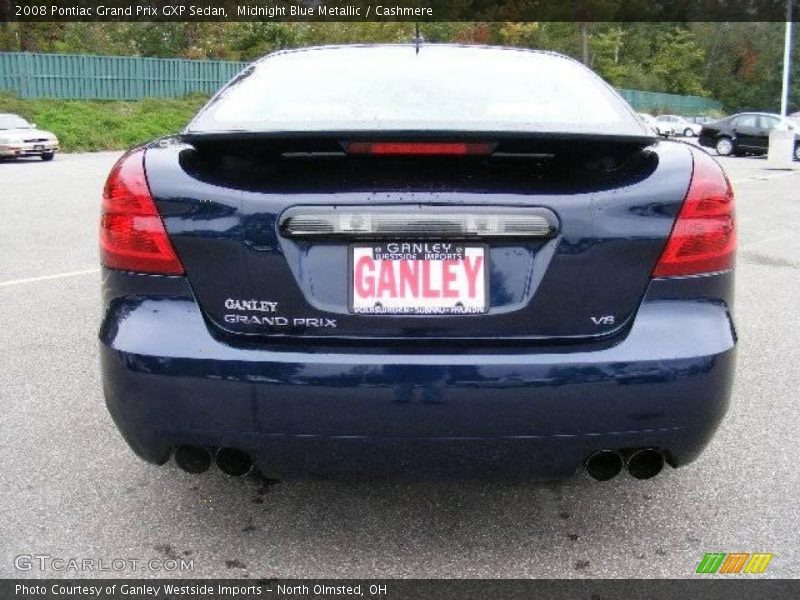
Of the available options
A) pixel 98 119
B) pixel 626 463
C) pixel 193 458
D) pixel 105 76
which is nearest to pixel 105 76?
pixel 105 76

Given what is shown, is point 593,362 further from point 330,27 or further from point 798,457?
point 330,27

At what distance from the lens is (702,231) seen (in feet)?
7.53

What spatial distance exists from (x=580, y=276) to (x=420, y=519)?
99 centimetres

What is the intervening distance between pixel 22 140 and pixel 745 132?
23.0m

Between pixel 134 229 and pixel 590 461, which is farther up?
pixel 134 229

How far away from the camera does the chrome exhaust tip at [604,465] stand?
2328mm

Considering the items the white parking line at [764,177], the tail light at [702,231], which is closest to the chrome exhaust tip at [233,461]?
the tail light at [702,231]

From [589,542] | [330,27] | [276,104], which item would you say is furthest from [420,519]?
[330,27]

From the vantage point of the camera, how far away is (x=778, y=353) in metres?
4.75

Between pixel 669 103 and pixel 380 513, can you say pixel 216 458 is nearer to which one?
pixel 380 513
